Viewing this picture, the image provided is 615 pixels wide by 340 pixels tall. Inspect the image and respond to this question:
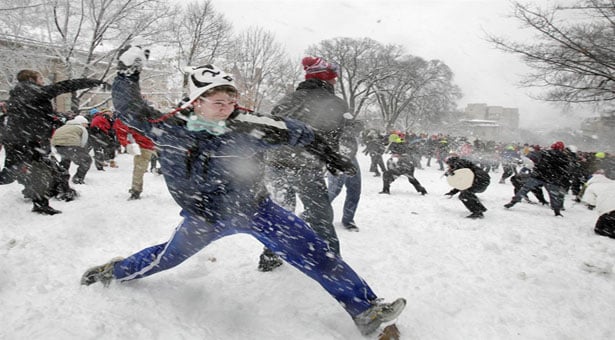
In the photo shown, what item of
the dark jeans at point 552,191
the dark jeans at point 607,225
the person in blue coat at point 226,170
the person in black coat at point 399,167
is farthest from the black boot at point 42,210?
the dark jeans at point 552,191

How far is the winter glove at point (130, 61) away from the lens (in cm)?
199

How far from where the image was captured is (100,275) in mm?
2350

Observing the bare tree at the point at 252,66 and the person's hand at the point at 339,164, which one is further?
the bare tree at the point at 252,66

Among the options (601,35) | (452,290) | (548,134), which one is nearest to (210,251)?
(452,290)

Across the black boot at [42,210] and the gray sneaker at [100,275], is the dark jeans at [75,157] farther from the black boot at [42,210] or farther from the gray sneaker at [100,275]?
the gray sneaker at [100,275]

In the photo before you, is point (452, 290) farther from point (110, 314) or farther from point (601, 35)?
point (601, 35)

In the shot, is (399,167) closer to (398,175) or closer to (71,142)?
(398,175)

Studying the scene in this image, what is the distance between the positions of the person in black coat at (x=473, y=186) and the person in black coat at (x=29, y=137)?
6.62 meters

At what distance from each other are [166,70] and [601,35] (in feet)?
66.3

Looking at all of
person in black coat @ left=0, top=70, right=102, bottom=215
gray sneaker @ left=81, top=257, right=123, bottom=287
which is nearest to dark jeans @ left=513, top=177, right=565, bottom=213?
gray sneaker @ left=81, top=257, right=123, bottom=287

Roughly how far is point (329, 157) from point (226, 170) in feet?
2.20

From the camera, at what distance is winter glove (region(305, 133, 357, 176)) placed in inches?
83.7

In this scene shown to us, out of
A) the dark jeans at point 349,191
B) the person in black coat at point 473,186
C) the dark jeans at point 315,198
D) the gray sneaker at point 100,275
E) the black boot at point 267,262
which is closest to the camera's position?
the gray sneaker at point 100,275

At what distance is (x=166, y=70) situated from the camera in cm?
1998
